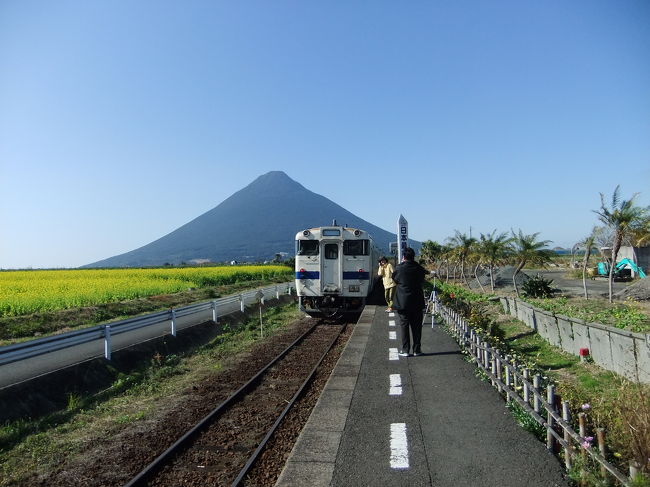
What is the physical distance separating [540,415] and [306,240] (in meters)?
12.2

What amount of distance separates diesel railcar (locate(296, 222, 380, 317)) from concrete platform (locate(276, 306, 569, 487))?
7.90m

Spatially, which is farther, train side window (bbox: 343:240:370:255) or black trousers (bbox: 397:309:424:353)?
train side window (bbox: 343:240:370:255)

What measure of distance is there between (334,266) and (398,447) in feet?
38.4

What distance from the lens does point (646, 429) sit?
376cm

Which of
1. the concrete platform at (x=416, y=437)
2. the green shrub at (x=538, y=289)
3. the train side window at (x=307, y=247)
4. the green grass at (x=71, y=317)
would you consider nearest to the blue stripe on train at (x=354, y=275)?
the train side window at (x=307, y=247)

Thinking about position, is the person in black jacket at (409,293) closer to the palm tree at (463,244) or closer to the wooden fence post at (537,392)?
the wooden fence post at (537,392)

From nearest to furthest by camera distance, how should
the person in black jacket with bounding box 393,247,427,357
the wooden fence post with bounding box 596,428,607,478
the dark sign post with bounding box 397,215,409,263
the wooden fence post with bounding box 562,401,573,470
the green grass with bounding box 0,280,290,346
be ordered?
the wooden fence post with bounding box 596,428,607,478
the wooden fence post with bounding box 562,401,573,470
the person in black jacket with bounding box 393,247,427,357
the green grass with bounding box 0,280,290,346
the dark sign post with bounding box 397,215,409,263

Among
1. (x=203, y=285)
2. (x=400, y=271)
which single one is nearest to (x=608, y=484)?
(x=400, y=271)

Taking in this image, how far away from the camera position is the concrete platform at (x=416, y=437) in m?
4.43

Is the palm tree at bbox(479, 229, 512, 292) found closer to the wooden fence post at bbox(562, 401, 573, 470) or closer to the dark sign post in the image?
the dark sign post

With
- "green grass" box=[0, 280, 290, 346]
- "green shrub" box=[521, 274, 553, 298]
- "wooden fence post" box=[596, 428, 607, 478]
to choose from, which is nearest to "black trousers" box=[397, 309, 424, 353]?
"wooden fence post" box=[596, 428, 607, 478]

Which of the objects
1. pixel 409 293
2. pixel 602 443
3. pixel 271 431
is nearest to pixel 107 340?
pixel 271 431

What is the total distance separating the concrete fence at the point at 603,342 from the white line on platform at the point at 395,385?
3.00 m

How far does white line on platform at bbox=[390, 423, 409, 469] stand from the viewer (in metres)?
4.70
